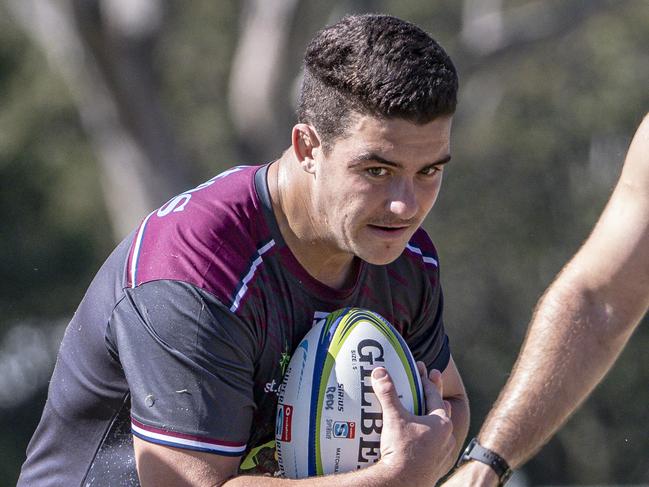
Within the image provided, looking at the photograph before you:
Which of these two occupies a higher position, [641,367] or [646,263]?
[646,263]

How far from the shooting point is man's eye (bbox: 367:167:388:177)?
3.89m

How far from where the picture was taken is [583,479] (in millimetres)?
23484

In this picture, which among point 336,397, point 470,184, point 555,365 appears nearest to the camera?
point 336,397

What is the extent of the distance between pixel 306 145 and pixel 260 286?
523 millimetres

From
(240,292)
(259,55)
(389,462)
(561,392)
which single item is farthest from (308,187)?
(259,55)

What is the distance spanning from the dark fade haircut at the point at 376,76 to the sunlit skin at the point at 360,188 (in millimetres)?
47

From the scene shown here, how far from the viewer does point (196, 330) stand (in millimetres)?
3760

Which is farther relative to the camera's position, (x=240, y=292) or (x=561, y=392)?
(x=561, y=392)

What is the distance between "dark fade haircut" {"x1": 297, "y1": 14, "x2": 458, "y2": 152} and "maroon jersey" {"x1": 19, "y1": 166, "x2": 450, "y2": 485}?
0.39 metres

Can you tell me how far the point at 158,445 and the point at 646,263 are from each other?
201 cm

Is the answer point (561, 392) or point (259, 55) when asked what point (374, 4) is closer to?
point (259, 55)

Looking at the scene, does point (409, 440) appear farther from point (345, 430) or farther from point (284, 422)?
point (284, 422)

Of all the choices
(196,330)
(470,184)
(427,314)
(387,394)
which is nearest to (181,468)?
(196,330)

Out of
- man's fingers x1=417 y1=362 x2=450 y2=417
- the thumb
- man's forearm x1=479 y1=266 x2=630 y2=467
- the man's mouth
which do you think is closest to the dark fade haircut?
the man's mouth
